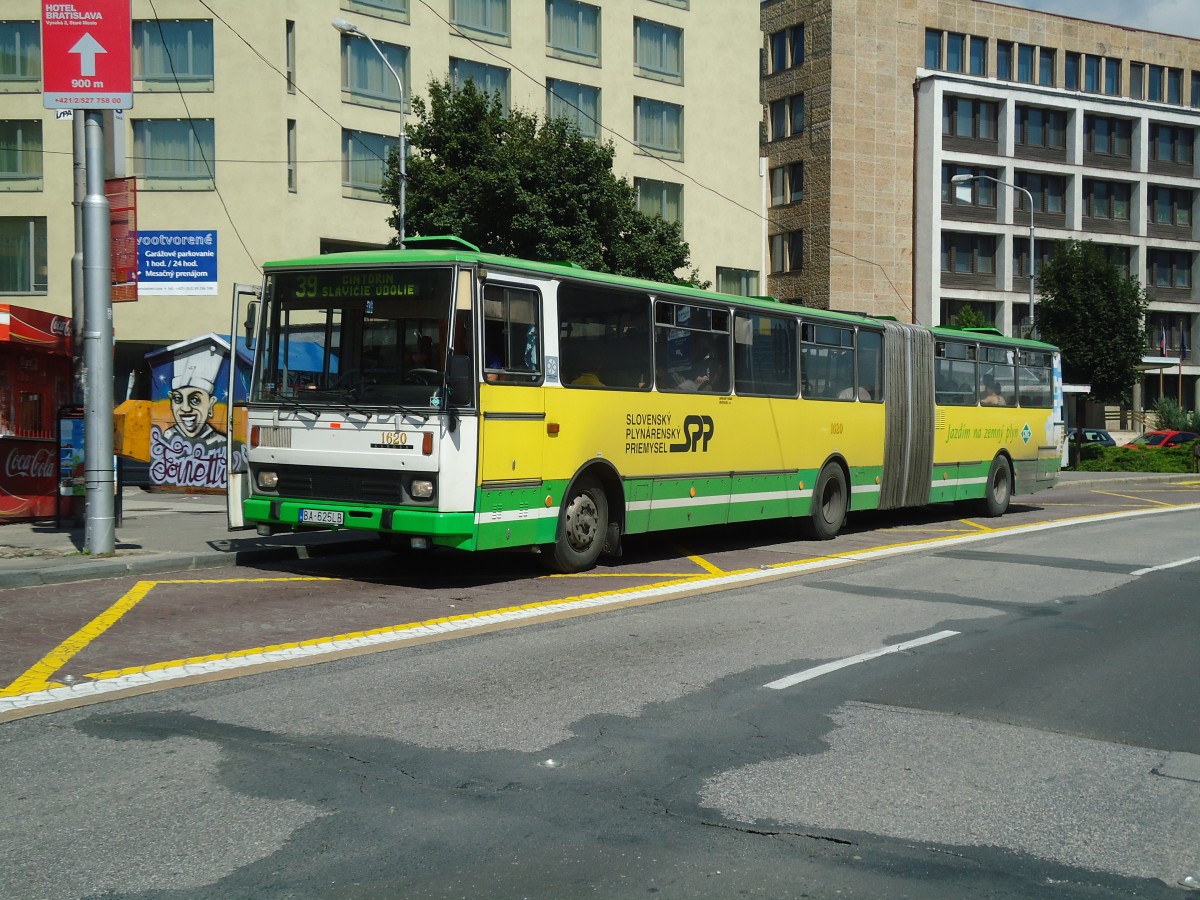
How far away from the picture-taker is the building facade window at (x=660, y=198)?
4319 centimetres

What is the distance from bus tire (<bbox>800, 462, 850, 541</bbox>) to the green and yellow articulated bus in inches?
4.0

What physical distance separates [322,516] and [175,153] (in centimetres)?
2667

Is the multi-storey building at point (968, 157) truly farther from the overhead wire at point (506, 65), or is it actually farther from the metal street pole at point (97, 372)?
the metal street pole at point (97, 372)

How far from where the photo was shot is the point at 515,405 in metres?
11.5

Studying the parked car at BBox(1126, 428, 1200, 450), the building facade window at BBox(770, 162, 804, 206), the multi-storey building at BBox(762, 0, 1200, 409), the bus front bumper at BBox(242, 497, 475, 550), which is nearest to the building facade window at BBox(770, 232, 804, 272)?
the multi-storey building at BBox(762, 0, 1200, 409)

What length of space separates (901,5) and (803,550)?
163ft

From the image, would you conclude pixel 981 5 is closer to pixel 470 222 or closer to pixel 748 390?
pixel 470 222

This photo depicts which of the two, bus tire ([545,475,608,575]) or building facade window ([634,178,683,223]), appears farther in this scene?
building facade window ([634,178,683,223])

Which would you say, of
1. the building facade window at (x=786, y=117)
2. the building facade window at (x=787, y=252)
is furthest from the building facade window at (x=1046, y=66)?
the building facade window at (x=787, y=252)

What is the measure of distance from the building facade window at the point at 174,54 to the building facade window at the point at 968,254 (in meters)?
37.3

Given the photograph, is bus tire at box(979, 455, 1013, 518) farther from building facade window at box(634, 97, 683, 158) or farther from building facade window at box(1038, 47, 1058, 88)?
building facade window at box(1038, 47, 1058, 88)

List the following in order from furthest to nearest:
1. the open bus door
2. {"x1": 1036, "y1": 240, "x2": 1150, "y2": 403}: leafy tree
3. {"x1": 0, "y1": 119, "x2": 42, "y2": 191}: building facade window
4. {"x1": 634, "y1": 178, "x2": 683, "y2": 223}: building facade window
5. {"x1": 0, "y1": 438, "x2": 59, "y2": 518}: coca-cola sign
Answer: {"x1": 1036, "y1": 240, "x2": 1150, "y2": 403}: leafy tree
{"x1": 634, "y1": 178, "x2": 683, "y2": 223}: building facade window
{"x1": 0, "y1": 119, "x2": 42, "y2": 191}: building facade window
{"x1": 0, "y1": 438, "x2": 59, "y2": 518}: coca-cola sign
the open bus door

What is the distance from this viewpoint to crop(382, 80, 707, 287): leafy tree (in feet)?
91.0

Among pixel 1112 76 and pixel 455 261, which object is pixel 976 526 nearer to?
pixel 455 261
